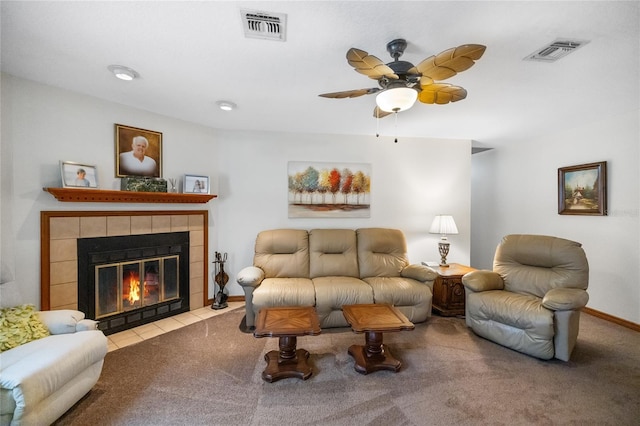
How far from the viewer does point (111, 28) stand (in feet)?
5.36

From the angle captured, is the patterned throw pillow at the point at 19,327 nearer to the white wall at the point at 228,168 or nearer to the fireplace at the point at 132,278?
the white wall at the point at 228,168

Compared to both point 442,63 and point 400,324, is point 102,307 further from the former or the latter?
point 442,63

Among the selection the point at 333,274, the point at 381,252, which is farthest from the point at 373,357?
the point at 381,252

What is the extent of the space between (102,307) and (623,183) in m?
5.88

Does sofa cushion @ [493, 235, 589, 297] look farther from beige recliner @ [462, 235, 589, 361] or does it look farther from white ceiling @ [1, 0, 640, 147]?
white ceiling @ [1, 0, 640, 147]

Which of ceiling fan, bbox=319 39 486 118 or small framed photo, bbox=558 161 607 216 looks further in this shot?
small framed photo, bbox=558 161 607 216

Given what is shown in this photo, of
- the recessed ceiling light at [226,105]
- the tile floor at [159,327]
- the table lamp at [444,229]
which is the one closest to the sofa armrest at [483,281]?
the table lamp at [444,229]

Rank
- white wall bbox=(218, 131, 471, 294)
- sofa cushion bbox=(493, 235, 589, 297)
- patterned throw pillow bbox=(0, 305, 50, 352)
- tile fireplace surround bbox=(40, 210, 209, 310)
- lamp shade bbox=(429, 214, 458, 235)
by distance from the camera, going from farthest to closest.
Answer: white wall bbox=(218, 131, 471, 294) → lamp shade bbox=(429, 214, 458, 235) → sofa cushion bbox=(493, 235, 589, 297) → tile fireplace surround bbox=(40, 210, 209, 310) → patterned throw pillow bbox=(0, 305, 50, 352)

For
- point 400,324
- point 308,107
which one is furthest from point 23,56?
point 400,324

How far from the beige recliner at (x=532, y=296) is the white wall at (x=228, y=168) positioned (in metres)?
Answer: 1.25

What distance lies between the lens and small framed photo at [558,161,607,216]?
3223 mm

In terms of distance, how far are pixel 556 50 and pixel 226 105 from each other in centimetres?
278

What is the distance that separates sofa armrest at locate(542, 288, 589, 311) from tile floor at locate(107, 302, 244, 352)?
10.9 ft

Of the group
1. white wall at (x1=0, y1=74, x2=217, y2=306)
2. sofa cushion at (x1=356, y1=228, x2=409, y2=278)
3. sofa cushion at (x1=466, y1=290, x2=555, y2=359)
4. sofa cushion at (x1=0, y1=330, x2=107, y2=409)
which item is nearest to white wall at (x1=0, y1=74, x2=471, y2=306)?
white wall at (x1=0, y1=74, x2=217, y2=306)
